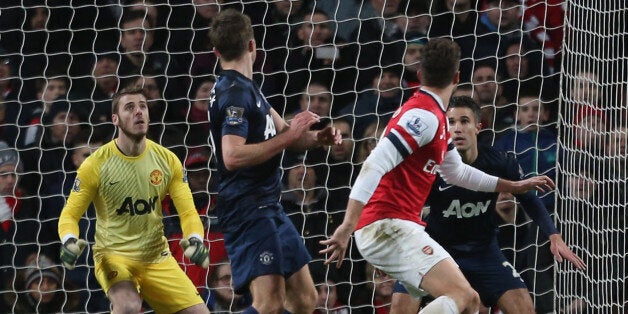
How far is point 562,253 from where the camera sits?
661 centimetres

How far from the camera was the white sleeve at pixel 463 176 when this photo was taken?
20.5ft

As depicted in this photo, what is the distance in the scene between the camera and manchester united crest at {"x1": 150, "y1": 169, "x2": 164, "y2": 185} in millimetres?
6992

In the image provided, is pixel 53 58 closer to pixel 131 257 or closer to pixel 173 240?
pixel 173 240

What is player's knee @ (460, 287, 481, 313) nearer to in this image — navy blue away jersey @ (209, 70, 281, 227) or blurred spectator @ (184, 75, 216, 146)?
navy blue away jersey @ (209, 70, 281, 227)

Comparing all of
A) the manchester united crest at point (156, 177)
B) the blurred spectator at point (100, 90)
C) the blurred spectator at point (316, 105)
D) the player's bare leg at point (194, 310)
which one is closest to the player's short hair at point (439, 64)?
the manchester united crest at point (156, 177)

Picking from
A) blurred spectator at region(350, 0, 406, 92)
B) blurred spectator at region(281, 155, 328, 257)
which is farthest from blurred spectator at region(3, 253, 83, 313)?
blurred spectator at region(350, 0, 406, 92)

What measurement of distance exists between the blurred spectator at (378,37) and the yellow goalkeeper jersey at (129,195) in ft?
5.94

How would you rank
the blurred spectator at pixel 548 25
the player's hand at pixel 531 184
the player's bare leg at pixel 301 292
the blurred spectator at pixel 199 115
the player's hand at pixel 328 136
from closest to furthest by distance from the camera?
the player's hand at pixel 328 136
the player's bare leg at pixel 301 292
the player's hand at pixel 531 184
the blurred spectator at pixel 548 25
the blurred spectator at pixel 199 115

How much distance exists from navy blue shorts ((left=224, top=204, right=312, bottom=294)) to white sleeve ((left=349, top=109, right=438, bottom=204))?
54cm

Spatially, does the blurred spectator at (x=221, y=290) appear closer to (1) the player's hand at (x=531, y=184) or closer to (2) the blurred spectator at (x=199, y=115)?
(2) the blurred spectator at (x=199, y=115)

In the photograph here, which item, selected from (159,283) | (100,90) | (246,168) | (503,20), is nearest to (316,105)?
(503,20)

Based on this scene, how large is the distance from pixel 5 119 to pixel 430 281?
372cm

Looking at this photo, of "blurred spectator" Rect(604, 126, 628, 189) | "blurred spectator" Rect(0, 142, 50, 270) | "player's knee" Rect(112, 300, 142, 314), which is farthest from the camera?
"blurred spectator" Rect(0, 142, 50, 270)

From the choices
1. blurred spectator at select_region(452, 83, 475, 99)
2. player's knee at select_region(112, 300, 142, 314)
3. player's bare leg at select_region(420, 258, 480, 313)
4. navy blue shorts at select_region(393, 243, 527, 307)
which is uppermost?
blurred spectator at select_region(452, 83, 475, 99)
